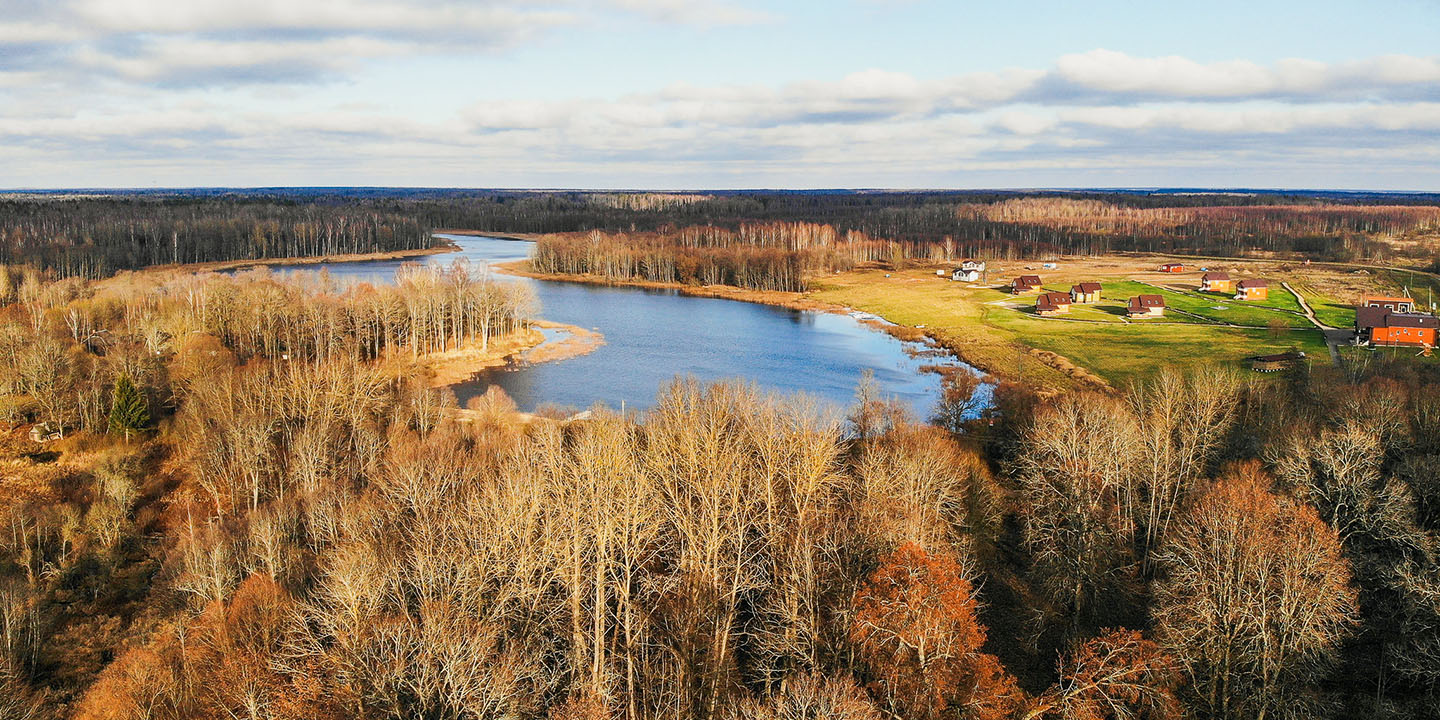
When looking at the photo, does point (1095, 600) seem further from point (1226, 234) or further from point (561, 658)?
point (1226, 234)

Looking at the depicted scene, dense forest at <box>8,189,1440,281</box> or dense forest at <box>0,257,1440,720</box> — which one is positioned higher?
dense forest at <box>8,189,1440,281</box>

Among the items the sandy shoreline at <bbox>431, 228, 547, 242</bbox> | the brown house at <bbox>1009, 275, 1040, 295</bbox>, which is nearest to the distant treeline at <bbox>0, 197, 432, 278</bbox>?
the sandy shoreline at <bbox>431, 228, 547, 242</bbox>

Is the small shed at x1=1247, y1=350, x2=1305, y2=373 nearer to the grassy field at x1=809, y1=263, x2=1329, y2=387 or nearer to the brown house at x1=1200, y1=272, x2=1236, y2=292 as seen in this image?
the grassy field at x1=809, y1=263, x2=1329, y2=387

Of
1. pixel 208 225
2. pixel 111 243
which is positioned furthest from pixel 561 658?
pixel 208 225

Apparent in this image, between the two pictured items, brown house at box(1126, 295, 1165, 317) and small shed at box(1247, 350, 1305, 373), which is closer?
small shed at box(1247, 350, 1305, 373)

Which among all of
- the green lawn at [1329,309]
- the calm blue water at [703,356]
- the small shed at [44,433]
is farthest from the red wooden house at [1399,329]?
the small shed at [44,433]
